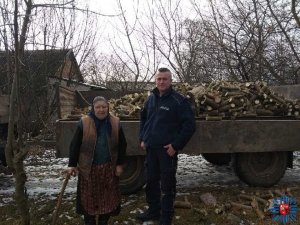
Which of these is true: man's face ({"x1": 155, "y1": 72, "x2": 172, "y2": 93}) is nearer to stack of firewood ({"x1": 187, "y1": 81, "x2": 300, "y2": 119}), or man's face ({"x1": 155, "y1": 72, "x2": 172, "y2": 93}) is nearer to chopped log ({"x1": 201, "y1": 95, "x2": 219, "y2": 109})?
stack of firewood ({"x1": 187, "y1": 81, "x2": 300, "y2": 119})

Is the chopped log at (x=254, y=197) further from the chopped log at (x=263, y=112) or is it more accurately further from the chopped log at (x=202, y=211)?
the chopped log at (x=263, y=112)

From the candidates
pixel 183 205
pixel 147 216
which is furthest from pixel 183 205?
pixel 147 216

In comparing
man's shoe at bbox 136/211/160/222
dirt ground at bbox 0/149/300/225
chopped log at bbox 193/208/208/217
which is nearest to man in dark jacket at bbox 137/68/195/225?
man's shoe at bbox 136/211/160/222

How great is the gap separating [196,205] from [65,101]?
9.88 ft

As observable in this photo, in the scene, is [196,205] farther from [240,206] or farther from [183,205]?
[240,206]

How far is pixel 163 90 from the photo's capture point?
14.6ft

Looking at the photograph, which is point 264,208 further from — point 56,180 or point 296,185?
point 56,180

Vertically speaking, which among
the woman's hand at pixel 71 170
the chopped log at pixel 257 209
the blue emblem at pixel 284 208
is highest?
the woman's hand at pixel 71 170

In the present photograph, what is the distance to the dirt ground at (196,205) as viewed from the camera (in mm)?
4734

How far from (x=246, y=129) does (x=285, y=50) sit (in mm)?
9761

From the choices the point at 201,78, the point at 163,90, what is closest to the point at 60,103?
the point at 163,90

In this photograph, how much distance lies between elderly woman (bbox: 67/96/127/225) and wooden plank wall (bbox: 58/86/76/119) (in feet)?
7.84

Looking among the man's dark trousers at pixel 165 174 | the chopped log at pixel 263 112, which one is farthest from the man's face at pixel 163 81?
the chopped log at pixel 263 112

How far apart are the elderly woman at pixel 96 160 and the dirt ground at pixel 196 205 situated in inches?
32.3
